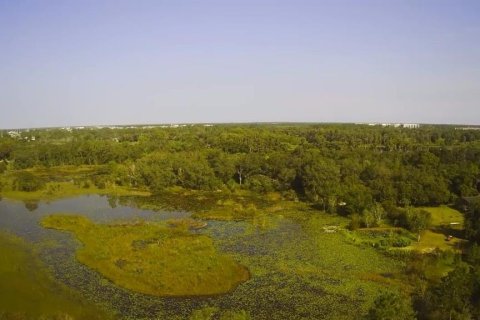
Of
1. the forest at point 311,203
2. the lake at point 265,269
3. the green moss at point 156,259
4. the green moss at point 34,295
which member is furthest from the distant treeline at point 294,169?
the green moss at point 34,295

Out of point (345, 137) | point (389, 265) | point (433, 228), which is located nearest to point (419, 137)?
point (345, 137)

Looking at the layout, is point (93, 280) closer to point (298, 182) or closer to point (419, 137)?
point (298, 182)

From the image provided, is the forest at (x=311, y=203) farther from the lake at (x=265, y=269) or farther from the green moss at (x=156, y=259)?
the lake at (x=265, y=269)

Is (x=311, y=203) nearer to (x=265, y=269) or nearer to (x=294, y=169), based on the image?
(x=294, y=169)

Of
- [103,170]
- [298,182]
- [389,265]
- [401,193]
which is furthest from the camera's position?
[103,170]

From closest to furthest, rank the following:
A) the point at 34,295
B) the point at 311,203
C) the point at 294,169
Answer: the point at 34,295 → the point at 311,203 → the point at 294,169

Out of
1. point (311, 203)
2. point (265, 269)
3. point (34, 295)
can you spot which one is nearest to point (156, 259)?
point (265, 269)
